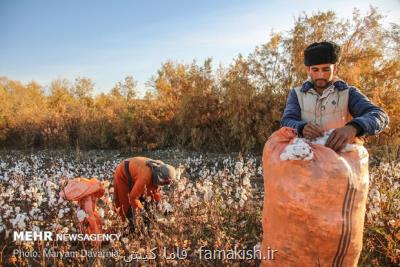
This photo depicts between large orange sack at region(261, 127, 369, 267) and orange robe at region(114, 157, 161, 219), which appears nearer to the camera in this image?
large orange sack at region(261, 127, 369, 267)

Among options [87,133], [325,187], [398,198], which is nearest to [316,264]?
[325,187]

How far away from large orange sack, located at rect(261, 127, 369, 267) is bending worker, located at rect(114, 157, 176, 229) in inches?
73.0

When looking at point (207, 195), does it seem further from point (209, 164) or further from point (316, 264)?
point (209, 164)

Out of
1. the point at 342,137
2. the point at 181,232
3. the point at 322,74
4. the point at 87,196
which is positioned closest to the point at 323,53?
the point at 322,74

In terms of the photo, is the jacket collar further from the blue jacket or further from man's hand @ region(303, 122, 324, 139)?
man's hand @ region(303, 122, 324, 139)

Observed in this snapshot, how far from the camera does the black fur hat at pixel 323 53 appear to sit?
2.52 meters

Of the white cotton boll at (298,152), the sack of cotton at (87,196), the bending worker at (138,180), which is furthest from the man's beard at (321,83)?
the sack of cotton at (87,196)

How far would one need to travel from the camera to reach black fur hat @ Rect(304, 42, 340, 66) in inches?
99.1

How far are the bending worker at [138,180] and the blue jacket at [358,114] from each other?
1.88 m

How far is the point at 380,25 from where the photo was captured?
31.7 feet

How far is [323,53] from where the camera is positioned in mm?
2516

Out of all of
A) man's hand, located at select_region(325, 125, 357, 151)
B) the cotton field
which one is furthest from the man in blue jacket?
the cotton field

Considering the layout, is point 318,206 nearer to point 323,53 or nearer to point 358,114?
point 358,114

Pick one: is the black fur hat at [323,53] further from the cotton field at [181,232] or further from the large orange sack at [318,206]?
the cotton field at [181,232]
